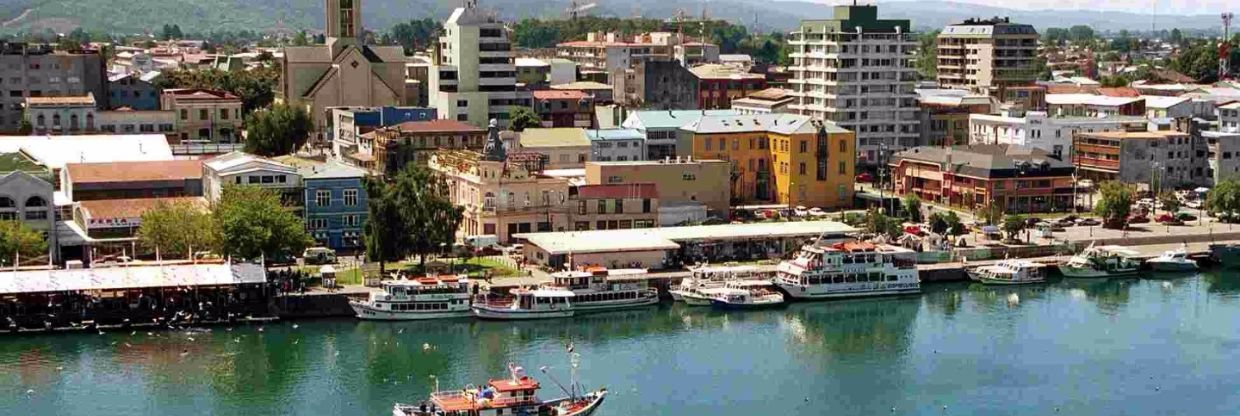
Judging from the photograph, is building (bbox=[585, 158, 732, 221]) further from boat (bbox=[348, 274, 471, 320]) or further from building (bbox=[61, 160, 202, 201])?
building (bbox=[61, 160, 202, 201])

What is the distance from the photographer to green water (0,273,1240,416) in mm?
19688

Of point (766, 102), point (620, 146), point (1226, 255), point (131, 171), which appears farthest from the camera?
point (766, 102)

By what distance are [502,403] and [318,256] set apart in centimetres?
986

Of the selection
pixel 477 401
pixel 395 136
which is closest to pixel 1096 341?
pixel 477 401

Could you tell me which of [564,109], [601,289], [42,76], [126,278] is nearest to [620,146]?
[564,109]

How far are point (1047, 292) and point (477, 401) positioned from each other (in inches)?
508

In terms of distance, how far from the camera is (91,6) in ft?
541

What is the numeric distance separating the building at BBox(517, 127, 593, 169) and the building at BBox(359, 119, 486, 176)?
3.52 feet

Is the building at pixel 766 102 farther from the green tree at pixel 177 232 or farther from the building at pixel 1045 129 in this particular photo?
the green tree at pixel 177 232

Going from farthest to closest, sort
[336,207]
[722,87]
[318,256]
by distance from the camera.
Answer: [722,87], [336,207], [318,256]

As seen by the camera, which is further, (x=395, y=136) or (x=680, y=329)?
(x=395, y=136)

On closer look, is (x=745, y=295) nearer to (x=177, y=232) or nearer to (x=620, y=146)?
(x=177, y=232)

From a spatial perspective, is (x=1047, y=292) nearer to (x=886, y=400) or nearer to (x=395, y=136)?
(x=886, y=400)

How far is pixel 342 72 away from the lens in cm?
4281
